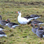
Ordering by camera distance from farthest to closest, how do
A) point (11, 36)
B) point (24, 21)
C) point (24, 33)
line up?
1. point (24, 21)
2. point (24, 33)
3. point (11, 36)

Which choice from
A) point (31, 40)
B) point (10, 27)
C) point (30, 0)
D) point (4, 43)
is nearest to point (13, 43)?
point (4, 43)

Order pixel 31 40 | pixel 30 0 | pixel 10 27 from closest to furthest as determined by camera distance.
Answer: pixel 31 40, pixel 10 27, pixel 30 0

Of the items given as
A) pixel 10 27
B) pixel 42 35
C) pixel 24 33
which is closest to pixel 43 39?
pixel 42 35

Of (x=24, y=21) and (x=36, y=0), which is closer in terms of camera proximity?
(x=24, y=21)

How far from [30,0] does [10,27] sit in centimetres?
1426

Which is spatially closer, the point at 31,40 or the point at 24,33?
the point at 31,40

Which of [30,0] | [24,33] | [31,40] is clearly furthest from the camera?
[30,0]

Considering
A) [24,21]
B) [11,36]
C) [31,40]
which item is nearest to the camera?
[31,40]

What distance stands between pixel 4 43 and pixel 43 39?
1833 millimetres

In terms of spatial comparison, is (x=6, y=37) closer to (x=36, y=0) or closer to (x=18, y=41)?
(x=18, y=41)

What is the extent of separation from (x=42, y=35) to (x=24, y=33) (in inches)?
57.5

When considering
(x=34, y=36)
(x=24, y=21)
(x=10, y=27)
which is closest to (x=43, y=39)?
(x=34, y=36)

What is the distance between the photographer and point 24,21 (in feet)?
36.6

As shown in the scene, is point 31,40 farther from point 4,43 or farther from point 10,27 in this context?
point 10,27
